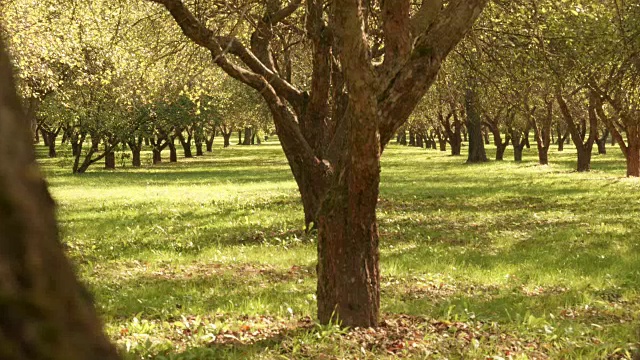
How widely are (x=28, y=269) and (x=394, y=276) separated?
32.7 ft

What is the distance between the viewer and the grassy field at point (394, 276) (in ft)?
22.3

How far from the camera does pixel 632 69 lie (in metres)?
16.9

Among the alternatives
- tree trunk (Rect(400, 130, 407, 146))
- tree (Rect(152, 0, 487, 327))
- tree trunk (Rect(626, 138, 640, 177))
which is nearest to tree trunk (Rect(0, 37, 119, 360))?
tree (Rect(152, 0, 487, 327))

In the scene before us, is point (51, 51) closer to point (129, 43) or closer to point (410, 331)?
point (129, 43)

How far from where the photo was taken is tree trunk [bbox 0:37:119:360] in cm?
92

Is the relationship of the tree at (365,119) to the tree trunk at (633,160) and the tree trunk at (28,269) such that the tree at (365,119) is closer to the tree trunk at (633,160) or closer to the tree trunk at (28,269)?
the tree trunk at (28,269)

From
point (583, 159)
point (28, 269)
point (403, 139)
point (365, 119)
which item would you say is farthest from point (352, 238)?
point (403, 139)

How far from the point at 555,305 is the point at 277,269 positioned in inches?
176

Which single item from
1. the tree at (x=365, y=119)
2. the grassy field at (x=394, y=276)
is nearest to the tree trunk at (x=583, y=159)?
the grassy field at (x=394, y=276)

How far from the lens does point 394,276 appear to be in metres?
10.7

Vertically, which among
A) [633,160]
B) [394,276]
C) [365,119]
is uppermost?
[365,119]

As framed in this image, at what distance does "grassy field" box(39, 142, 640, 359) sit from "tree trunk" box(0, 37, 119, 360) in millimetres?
191

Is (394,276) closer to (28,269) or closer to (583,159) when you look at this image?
(28,269)

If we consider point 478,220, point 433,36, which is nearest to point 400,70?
point 433,36
